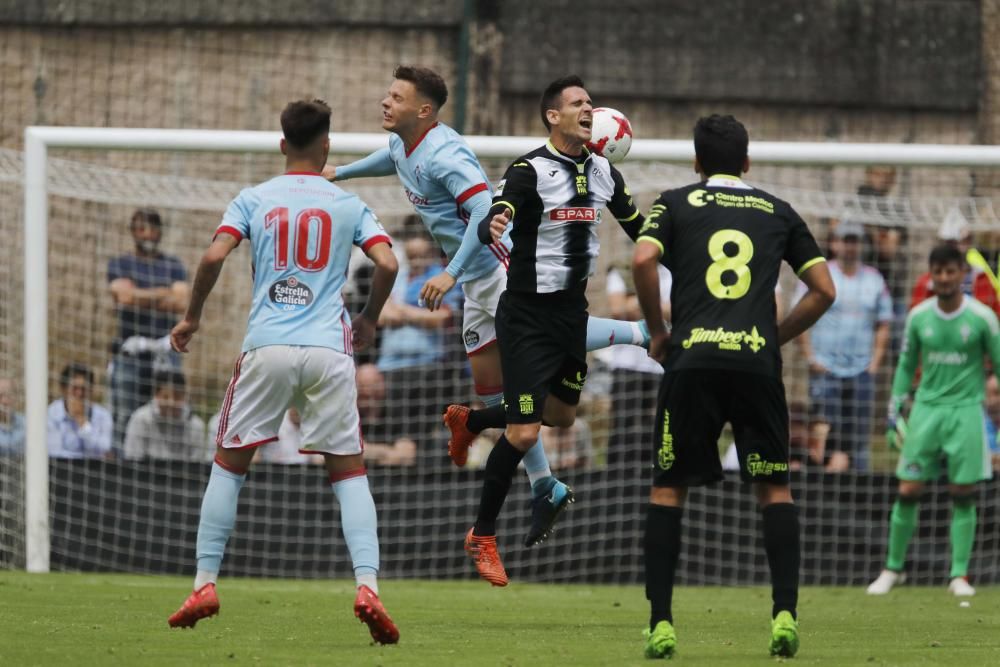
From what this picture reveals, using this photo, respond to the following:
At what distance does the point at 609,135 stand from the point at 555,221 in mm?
572

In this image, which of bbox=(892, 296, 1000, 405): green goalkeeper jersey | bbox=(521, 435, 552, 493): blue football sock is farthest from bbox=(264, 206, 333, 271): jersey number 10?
bbox=(892, 296, 1000, 405): green goalkeeper jersey

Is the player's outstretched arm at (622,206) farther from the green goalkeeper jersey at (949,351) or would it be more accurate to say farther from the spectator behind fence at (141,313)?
the spectator behind fence at (141,313)

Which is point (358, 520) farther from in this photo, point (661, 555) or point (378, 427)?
point (378, 427)

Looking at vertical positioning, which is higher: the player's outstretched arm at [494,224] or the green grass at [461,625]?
the player's outstretched arm at [494,224]

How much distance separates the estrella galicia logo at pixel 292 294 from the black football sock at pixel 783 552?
216cm

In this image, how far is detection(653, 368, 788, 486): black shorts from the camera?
6.59m

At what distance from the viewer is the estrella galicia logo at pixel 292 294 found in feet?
23.3

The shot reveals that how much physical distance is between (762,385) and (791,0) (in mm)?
12466

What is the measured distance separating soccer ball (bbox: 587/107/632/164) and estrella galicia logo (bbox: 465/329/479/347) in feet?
3.92

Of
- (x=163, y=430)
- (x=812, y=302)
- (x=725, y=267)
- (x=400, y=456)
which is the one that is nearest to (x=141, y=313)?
(x=163, y=430)

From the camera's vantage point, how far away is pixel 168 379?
12789 mm

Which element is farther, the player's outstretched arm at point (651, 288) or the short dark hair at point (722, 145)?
the short dark hair at point (722, 145)

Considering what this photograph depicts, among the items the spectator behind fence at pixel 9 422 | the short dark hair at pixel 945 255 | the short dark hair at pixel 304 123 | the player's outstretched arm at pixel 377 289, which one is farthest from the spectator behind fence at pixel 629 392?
the short dark hair at pixel 304 123

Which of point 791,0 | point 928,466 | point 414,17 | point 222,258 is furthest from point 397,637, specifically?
point 791,0
